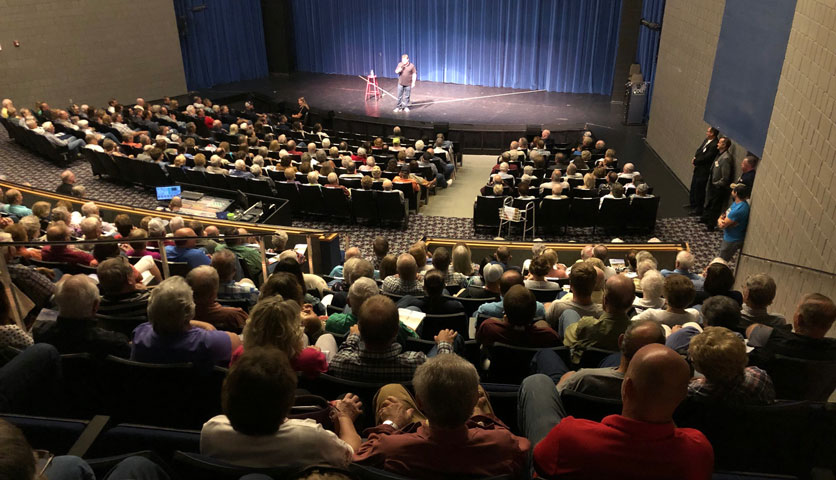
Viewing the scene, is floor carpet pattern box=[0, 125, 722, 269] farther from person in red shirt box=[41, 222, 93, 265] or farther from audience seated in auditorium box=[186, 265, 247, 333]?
audience seated in auditorium box=[186, 265, 247, 333]

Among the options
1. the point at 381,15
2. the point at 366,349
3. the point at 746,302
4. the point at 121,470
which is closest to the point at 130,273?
the point at 366,349

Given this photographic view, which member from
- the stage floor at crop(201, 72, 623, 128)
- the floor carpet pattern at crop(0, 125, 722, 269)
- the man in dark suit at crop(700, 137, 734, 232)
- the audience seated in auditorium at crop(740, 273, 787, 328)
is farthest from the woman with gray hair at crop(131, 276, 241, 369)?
the stage floor at crop(201, 72, 623, 128)

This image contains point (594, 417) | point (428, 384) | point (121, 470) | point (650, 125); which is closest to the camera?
point (121, 470)

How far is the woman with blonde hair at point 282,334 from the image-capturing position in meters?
2.90

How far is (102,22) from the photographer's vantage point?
16234mm

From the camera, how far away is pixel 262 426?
7.10 feet

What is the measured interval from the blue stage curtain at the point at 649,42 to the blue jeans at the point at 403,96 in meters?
6.00

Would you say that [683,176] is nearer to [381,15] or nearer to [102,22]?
[381,15]

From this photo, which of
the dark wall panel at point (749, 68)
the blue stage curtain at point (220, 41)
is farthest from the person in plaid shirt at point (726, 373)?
the blue stage curtain at point (220, 41)

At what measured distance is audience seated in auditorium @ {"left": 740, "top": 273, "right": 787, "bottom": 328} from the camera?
4.03 meters

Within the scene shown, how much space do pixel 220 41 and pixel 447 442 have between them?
2020 centimetres

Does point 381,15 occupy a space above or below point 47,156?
above

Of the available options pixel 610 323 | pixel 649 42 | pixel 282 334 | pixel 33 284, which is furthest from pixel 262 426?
pixel 649 42

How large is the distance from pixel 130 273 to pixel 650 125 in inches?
479
